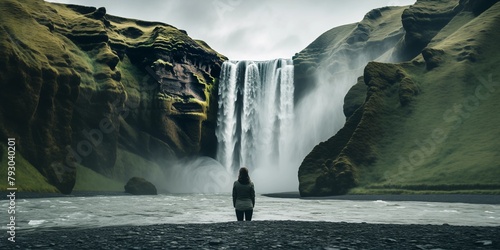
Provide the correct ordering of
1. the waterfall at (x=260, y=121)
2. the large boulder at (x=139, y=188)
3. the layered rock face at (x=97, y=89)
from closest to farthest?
1. the layered rock face at (x=97, y=89)
2. the large boulder at (x=139, y=188)
3. the waterfall at (x=260, y=121)

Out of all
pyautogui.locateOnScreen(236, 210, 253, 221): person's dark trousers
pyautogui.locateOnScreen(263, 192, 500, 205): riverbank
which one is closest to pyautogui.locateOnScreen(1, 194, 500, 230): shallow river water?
pyautogui.locateOnScreen(236, 210, 253, 221): person's dark trousers

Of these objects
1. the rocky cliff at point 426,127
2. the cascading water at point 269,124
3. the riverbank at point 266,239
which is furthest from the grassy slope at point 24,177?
the riverbank at point 266,239

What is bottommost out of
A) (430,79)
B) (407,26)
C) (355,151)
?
(355,151)

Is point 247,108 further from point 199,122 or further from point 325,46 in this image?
point 325,46

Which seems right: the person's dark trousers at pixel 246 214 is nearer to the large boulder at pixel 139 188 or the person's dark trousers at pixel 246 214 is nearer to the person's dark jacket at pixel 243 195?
the person's dark jacket at pixel 243 195

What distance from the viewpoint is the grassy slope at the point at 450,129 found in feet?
224

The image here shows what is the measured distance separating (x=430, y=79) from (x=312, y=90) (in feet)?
139

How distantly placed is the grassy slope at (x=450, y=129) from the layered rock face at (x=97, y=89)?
55.2 m

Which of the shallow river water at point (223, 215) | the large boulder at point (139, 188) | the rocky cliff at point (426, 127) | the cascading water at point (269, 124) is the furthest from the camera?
the cascading water at point (269, 124)

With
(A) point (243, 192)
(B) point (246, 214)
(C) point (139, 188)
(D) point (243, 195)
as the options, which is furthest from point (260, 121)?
(A) point (243, 192)

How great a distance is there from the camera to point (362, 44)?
468 feet

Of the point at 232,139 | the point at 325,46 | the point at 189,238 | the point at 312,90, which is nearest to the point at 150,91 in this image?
the point at 232,139

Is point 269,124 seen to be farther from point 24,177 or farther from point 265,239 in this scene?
point 265,239

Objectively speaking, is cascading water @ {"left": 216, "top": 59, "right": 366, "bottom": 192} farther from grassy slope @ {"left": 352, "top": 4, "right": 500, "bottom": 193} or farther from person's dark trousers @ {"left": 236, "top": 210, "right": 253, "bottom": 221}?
person's dark trousers @ {"left": 236, "top": 210, "right": 253, "bottom": 221}
